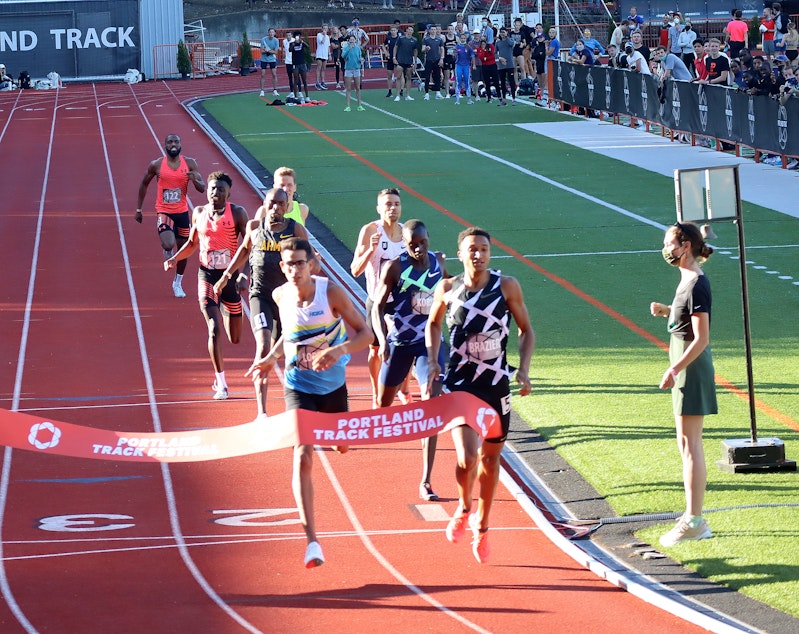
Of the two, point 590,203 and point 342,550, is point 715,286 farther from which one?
point 342,550

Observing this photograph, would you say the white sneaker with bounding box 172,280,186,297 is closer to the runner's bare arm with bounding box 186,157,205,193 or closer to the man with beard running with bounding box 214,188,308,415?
the runner's bare arm with bounding box 186,157,205,193

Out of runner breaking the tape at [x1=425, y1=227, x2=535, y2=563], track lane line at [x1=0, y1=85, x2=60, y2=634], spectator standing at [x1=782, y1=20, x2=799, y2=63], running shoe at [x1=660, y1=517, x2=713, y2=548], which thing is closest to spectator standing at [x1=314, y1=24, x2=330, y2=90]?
track lane line at [x1=0, y1=85, x2=60, y2=634]

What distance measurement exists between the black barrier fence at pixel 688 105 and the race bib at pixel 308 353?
18005mm

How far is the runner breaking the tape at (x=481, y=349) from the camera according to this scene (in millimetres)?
8656

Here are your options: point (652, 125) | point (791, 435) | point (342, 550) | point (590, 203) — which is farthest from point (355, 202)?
point (342, 550)

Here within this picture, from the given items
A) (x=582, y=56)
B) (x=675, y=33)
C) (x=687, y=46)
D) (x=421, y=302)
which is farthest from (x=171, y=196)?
(x=675, y=33)

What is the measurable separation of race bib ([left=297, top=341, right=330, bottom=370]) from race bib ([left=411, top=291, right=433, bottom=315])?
53.2 inches

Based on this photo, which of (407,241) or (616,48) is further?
(616,48)

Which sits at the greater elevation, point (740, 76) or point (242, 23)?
point (242, 23)

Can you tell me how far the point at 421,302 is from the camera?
33.0 feet

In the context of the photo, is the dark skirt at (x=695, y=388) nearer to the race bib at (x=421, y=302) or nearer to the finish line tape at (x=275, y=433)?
the finish line tape at (x=275, y=433)

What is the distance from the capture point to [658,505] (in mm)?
Result: 9961

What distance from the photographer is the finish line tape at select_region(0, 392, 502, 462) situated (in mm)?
8484

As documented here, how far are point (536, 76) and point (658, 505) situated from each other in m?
33.8
